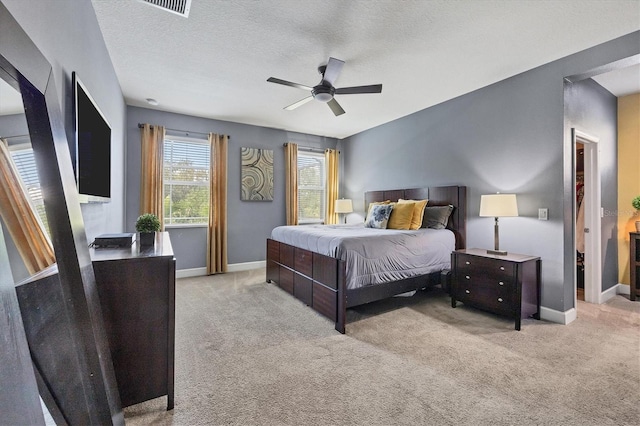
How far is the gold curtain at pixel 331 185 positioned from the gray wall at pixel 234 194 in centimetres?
38

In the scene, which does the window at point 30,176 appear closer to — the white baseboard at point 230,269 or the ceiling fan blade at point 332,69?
the ceiling fan blade at point 332,69

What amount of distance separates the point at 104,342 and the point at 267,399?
96 cm

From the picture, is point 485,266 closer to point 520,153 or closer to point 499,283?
point 499,283

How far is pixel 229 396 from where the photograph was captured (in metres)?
1.79

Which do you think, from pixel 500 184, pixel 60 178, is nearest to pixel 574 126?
pixel 500 184

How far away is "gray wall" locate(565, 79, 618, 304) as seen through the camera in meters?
3.23

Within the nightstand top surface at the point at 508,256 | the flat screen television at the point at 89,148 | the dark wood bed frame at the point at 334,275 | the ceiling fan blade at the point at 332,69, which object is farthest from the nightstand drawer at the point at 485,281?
the flat screen television at the point at 89,148

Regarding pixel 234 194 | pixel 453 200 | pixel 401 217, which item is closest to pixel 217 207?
pixel 234 194

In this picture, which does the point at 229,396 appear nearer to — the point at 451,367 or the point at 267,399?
the point at 267,399

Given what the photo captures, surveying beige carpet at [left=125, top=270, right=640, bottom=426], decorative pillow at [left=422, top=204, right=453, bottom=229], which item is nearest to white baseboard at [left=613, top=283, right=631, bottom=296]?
beige carpet at [left=125, top=270, right=640, bottom=426]

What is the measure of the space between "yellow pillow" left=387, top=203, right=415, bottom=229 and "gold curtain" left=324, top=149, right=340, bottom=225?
2.11 meters

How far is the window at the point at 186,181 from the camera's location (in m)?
4.73

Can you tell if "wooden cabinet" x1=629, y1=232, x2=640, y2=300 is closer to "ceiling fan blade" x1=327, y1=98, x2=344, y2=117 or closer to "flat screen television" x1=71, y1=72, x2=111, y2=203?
"ceiling fan blade" x1=327, y1=98, x2=344, y2=117

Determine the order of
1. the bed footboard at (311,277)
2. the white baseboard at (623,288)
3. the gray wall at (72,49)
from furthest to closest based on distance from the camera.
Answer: the white baseboard at (623,288)
the bed footboard at (311,277)
the gray wall at (72,49)
